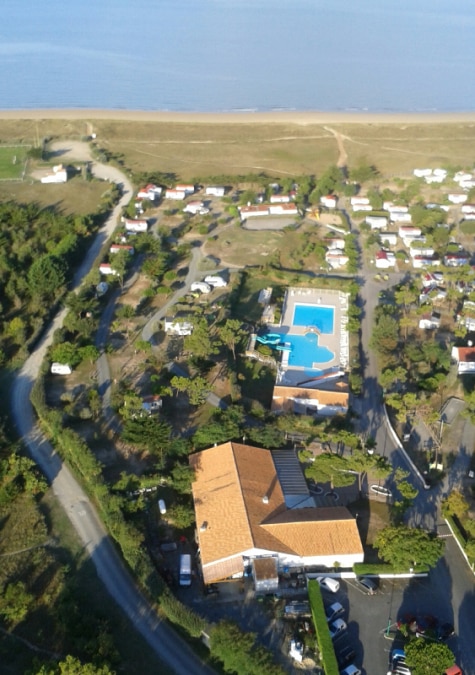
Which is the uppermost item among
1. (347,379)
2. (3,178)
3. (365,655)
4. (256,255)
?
(3,178)

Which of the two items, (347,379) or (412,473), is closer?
(412,473)

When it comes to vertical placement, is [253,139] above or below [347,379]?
above

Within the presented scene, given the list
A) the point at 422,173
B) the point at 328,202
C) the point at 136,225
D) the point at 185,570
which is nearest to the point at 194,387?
the point at 185,570

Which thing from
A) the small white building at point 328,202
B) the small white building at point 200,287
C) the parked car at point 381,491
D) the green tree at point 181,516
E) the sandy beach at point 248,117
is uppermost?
the sandy beach at point 248,117

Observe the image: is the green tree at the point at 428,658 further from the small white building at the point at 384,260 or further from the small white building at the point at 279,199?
the small white building at the point at 279,199

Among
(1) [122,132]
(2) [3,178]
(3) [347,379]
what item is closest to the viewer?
(3) [347,379]

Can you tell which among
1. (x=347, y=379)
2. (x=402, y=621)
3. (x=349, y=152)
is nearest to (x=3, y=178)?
(x=349, y=152)

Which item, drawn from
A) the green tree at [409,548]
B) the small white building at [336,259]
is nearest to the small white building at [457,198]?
the small white building at [336,259]

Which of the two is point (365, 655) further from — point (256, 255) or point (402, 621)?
point (256, 255)
